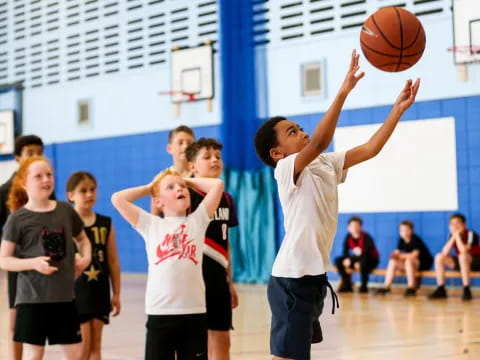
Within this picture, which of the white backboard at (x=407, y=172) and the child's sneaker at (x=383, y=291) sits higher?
the white backboard at (x=407, y=172)

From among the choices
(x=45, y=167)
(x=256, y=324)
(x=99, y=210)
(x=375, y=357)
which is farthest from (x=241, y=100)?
(x=45, y=167)

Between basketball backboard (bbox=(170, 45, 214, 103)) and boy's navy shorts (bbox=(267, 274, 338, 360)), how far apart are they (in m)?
9.63

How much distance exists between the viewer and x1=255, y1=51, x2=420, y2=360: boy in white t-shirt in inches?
130

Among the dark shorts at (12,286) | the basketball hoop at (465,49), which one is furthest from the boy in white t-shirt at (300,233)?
the basketball hoop at (465,49)

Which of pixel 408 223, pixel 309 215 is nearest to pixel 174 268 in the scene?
pixel 309 215

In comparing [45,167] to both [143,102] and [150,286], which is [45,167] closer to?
[150,286]

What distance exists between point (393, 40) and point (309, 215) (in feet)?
2.95

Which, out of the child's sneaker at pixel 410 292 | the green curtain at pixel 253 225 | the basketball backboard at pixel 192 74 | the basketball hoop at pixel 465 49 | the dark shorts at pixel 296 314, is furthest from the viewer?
the basketball backboard at pixel 192 74

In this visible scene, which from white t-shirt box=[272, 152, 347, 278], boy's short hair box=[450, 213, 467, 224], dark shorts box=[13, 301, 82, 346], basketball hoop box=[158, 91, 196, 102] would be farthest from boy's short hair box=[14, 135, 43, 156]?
basketball hoop box=[158, 91, 196, 102]

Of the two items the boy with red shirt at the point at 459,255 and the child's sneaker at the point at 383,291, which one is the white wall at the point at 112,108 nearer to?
the child's sneaker at the point at 383,291

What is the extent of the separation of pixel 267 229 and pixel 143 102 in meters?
3.40

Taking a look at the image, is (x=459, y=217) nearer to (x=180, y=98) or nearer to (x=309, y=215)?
(x=180, y=98)

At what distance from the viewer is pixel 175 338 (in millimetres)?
3596

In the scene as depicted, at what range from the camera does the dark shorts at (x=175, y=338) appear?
3.56 m
